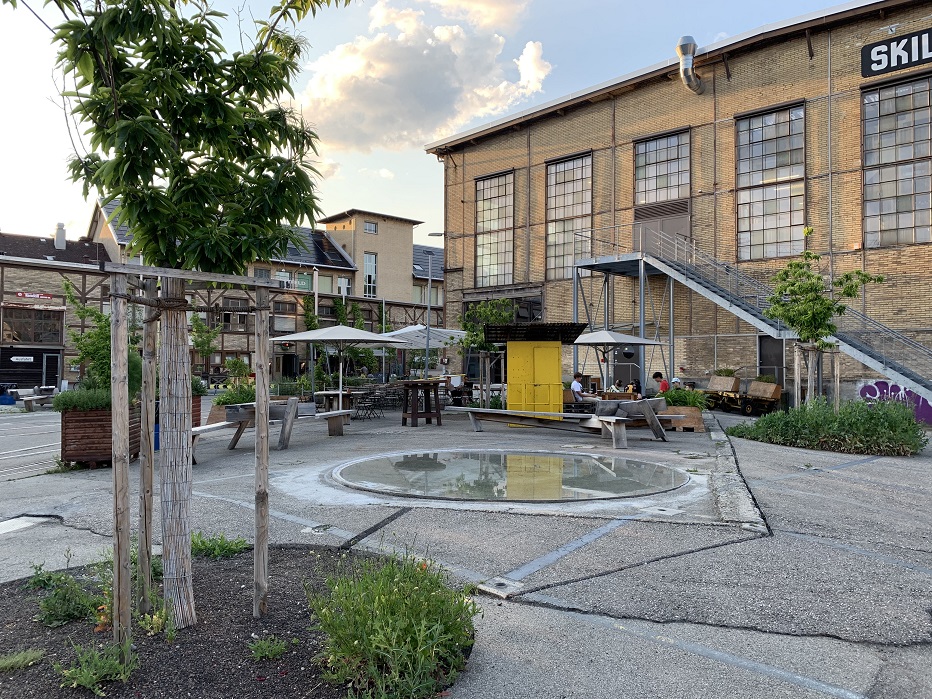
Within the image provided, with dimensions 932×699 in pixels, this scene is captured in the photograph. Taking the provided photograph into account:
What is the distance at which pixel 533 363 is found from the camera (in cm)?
1675

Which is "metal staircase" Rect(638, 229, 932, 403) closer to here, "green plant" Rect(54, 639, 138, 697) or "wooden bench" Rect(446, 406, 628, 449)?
"wooden bench" Rect(446, 406, 628, 449)

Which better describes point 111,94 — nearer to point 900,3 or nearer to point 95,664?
point 95,664

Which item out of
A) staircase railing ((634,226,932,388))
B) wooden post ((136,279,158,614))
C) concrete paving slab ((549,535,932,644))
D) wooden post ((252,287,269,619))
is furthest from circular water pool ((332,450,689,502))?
staircase railing ((634,226,932,388))

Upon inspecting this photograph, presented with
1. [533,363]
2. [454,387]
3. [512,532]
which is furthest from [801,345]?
[512,532]

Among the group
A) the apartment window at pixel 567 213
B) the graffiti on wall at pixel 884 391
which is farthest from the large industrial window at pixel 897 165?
the apartment window at pixel 567 213

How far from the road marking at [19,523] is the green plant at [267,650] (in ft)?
14.1

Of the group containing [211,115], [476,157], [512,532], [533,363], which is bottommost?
[512,532]

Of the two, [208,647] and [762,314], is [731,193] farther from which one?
[208,647]

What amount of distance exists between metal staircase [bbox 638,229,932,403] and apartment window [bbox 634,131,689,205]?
1.62 m

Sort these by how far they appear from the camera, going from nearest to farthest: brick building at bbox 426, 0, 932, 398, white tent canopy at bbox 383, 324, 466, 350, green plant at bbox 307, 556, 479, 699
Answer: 1. green plant at bbox 307, 556, 479, 699
2. brick building at bbox 426, 0, 932, 398
3. white tent canopy at bbox 383, 324, 466, 350

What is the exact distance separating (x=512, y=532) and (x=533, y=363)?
36.1ft

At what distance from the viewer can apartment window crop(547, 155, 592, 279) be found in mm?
27750

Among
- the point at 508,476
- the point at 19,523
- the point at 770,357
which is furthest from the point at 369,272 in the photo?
the point at 19,523

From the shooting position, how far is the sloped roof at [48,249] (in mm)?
40188
